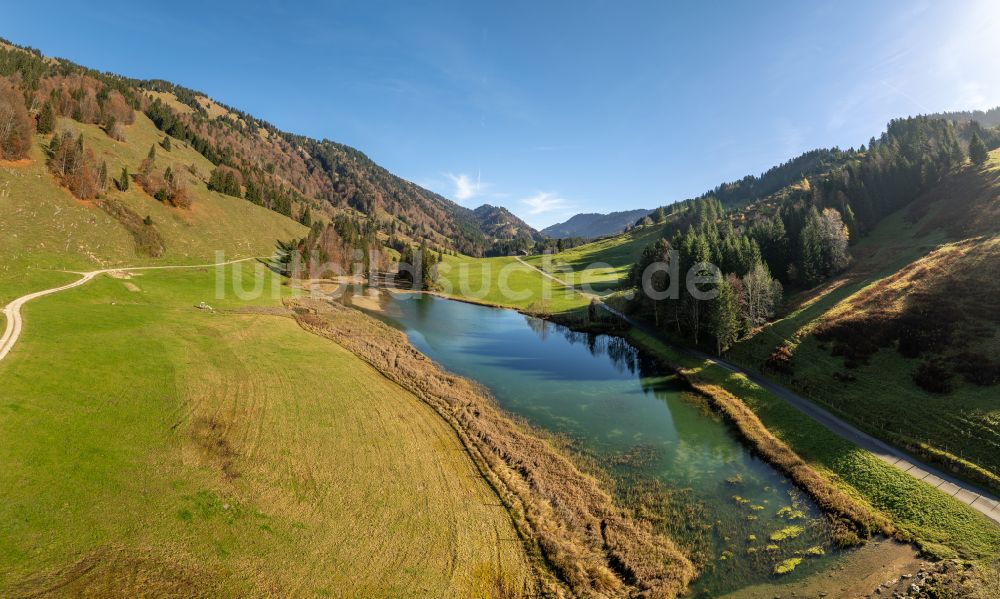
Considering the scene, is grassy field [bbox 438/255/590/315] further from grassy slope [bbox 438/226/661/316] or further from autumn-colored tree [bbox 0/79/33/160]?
autumn-colored tree [bbox 0/79/33/160]

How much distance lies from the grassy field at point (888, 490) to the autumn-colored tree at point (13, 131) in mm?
118843

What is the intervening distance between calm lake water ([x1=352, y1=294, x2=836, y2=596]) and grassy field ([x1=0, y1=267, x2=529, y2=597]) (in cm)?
1087

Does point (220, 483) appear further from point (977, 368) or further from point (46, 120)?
point (46, 120)

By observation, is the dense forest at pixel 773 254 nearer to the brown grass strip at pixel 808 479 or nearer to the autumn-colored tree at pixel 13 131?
the brown grass strip at pixel 808 479

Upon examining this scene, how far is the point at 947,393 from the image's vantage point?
33.2m

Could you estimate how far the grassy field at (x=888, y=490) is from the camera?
20.5 m

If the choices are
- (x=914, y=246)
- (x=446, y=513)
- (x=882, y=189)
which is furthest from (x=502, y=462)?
(x=882, y=189)

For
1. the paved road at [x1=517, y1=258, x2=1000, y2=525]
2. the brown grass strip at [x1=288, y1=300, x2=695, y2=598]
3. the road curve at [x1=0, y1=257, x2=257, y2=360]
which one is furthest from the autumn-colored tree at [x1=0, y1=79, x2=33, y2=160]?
the paved road at [x1=517, y1=258, x2=1000, y2=525]

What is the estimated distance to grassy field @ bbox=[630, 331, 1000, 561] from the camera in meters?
20.5

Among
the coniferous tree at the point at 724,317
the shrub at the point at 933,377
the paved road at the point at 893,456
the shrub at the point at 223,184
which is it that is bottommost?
the paved road at the point at 893,456

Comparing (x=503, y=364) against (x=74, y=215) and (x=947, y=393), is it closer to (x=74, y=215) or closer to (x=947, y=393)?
(x=947, y=393)

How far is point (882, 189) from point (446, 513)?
423 feet

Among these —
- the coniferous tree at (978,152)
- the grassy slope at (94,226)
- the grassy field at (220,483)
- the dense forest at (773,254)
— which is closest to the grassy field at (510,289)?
the dense forest at (773,254)

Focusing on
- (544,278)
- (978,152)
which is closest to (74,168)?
(544,278)
